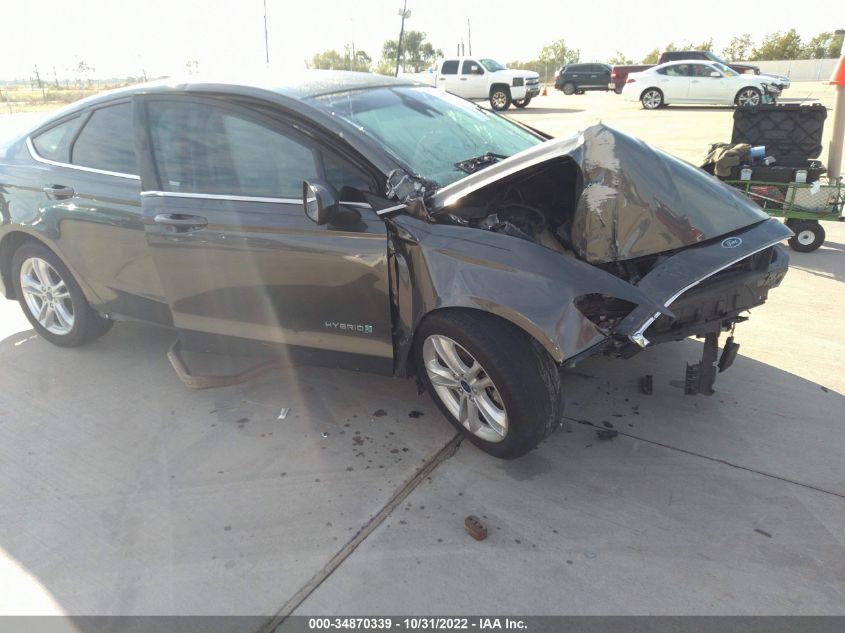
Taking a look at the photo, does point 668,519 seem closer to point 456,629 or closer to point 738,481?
point 738,481

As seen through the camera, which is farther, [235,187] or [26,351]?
[26,351]

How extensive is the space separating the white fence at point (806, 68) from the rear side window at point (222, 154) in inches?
1799

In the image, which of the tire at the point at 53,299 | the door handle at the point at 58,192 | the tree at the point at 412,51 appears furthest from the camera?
the tree at the point at 412,51

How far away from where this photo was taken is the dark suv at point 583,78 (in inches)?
1339

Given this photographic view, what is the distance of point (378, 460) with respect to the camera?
3098 millimetres

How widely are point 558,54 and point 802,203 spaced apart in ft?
268

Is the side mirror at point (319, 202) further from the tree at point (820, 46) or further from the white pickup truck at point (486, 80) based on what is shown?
the tree at point (820, 46)

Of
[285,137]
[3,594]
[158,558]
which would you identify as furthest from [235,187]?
[3,594]

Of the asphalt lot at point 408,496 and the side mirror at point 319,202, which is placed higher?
the side mirror at point 319,202

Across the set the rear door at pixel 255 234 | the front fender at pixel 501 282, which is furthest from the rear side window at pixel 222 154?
the front fender at pixel 501 282

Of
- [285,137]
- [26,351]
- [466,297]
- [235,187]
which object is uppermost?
[285,137]

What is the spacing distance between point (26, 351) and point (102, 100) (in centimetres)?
187

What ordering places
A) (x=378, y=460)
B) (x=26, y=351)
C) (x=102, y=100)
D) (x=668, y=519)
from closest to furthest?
(x=668, y=519) → (x=378, y=460) → (x=102, y=100) → (x=26, y=351)

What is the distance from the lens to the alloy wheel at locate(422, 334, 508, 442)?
293cm
